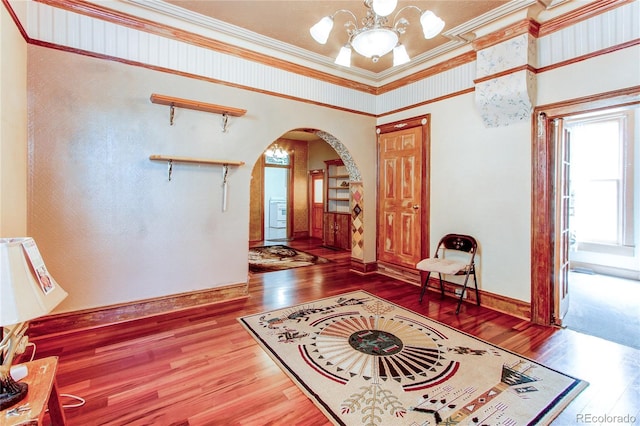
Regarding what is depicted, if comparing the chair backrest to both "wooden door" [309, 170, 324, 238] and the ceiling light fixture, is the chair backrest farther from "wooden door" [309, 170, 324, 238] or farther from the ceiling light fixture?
the ceiling light fixture

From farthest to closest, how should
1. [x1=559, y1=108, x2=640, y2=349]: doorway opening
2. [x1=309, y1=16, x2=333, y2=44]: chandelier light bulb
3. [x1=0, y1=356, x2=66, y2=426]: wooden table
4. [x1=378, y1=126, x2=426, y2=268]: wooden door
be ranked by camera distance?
1. [x1=559, y1=108, x2=640, y2=349]: doorway opening
2. [x1=378, y1=126, x2=426, y2=268]: wooden door
3. [x1=309, y1=16, x2=333, y2=44]: chandelier light bulb
4. [x1=0, y1=356, x2=66, y2=426]: wooden table

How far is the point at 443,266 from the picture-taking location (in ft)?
11.4

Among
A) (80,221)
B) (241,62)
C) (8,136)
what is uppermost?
(241,62)

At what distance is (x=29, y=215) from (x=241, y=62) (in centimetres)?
258

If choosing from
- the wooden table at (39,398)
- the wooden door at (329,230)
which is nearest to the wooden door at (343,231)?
the wooden door at (329,230)

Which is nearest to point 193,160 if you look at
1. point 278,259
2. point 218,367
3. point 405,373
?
point 218,367

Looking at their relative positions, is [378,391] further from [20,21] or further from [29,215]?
[20,21]

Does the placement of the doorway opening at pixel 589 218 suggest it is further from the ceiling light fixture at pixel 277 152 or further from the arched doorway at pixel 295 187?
the ceiling light fixture at pixel 277 152

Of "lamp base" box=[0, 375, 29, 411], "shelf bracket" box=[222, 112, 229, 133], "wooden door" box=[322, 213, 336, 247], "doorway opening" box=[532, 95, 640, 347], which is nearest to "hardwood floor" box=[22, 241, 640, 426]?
"doorway opening" box=[532, 95, 640, 347]

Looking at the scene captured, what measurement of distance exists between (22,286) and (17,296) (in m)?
0.05

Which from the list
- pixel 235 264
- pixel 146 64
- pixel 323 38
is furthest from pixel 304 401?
pixel 146 64

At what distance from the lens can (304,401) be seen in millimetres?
1883

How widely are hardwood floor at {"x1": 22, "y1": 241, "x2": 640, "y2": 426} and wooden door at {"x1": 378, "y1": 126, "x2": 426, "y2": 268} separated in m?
1.15

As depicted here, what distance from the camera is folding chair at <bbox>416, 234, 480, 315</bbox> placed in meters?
3.41
